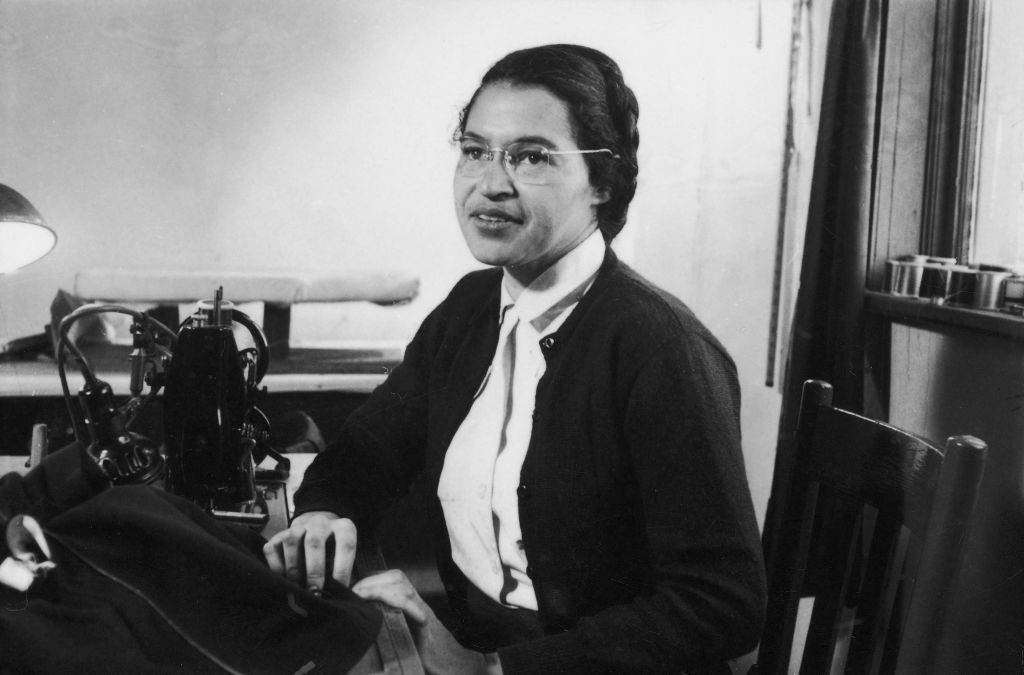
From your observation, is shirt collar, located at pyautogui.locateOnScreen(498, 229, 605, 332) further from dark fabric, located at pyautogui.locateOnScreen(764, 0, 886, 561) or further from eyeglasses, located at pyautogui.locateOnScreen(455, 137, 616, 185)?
dark fabric, located at pyautogui.locateOnScreen(764, 0, 886, 561)

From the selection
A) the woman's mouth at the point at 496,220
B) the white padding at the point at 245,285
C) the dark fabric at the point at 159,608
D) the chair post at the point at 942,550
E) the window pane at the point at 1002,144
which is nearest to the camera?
the dark fabric at the point at 159,608

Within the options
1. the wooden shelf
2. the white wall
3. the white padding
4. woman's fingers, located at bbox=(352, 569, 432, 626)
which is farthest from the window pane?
woman's fingers, located at bbox=(352, 569, 432, 626)

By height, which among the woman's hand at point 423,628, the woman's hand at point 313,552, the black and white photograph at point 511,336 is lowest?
the woman's hand at point 423,628

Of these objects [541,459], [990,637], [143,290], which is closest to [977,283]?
[990,637]

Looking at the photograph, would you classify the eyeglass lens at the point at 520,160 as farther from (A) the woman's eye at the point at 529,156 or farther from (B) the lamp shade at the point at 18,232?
(B) the lamp shade at the point at 18,232

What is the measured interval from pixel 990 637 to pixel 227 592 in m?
1.46

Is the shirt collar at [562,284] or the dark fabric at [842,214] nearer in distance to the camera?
the shirt collar at [562,284]

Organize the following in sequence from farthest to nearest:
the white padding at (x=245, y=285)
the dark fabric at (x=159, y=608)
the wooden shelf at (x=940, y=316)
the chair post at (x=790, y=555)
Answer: the white padding at (x=245, y=285) → the wooden shelf at (x=940, y=316) → the chair post at (x=790, y=555) → the dark fabric at (x=159, y=608)

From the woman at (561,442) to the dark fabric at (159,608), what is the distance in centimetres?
15

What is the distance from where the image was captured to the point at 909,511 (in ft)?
2.84

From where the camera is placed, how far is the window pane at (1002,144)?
5.14 feet

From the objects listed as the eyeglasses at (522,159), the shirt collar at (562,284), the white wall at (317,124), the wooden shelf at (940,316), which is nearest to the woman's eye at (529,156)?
the eyeglasses at (522,159)

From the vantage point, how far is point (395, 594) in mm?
854

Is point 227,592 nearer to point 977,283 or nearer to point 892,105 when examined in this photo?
point 977,283
